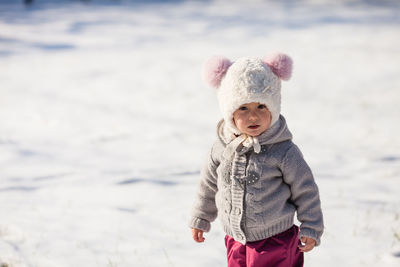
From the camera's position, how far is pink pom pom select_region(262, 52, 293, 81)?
5.86ft

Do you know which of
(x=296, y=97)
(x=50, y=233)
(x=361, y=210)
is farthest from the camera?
(x=296, y=97)

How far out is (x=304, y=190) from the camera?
1801 millimetres

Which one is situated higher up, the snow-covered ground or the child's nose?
the child's nose

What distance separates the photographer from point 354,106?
5730mm

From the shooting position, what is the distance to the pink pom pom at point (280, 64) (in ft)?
5.86

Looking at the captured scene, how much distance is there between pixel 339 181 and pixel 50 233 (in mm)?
2235

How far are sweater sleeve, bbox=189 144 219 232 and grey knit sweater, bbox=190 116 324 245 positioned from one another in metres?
0.11

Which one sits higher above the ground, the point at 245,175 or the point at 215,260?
the point at 245,175

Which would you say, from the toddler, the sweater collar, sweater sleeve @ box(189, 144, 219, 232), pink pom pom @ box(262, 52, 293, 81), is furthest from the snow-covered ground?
pink pom pom @ box(262, 52, 293, 81)

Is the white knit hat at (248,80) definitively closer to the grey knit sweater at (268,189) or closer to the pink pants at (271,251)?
the grey knit sweater at (268,189)

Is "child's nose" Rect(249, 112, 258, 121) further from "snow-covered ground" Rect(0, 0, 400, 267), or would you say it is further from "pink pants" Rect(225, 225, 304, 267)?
"snow-covered ground" Rect(0, 0, 400, 267)

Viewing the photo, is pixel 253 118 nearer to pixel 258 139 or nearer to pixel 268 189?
pixel 258 139

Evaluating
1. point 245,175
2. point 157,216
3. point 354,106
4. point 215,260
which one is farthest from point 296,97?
point 245,175

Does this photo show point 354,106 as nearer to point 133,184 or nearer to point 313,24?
point 133,184
